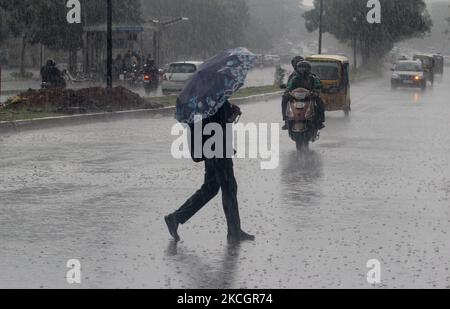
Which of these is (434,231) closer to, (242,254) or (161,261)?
(242,254)

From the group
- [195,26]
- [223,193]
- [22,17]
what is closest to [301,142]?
[223,193]

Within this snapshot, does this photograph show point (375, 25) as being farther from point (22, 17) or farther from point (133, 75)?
point (133, 75)

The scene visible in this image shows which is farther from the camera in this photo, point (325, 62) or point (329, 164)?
point (325, 62)

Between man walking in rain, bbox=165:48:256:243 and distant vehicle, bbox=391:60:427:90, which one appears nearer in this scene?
man walking in rain, bbox=165:48:256:243

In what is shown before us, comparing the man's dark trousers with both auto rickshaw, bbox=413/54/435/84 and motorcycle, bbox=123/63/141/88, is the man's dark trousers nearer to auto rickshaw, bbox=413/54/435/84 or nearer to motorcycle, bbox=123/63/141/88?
motorcycle, bbox=123/63/141/88

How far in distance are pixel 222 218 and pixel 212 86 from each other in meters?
2.05

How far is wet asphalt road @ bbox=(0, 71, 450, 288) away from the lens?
8062 mm

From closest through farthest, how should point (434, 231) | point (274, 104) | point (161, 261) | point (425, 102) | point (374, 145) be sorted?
point (161, 261) → point (434, 231) → point (374, 145) → point (274, 104) → point (425, 102)

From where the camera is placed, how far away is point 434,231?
10.1m

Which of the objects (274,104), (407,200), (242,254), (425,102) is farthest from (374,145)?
(425,102)

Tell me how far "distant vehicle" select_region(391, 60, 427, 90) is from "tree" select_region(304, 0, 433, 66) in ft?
114

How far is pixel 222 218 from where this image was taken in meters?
10.8

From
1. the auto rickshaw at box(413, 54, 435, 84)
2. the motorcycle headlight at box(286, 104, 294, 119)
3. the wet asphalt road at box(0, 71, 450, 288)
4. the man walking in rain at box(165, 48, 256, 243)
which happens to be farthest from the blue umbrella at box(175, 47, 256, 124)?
the auto rickshaw at box(413, 54, 435, 84)

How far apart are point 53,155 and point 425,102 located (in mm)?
24716
